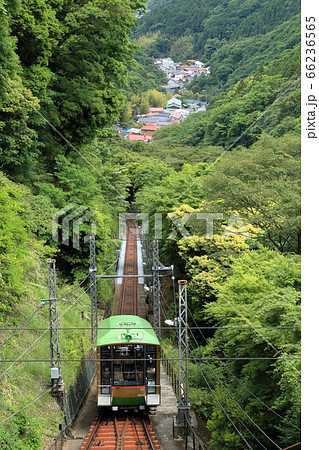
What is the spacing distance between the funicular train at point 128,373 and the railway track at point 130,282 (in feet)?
62.1

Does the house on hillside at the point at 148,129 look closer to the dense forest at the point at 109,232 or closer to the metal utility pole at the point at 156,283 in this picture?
the dense forest at the point at 109,232

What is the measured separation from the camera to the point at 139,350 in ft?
49.7

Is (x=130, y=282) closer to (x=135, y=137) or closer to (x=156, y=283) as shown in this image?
(x=156, y=283)

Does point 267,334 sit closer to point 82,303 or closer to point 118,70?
point 82,303

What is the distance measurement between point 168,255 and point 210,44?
17472cm

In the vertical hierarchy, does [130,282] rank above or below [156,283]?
below

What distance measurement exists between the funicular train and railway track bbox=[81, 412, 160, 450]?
1.66 ft

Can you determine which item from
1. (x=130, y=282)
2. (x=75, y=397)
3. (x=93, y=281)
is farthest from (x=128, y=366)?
(x=130, y=282)

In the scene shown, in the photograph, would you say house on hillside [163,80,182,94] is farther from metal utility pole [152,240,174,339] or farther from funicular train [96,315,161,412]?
funicular train [96,315,161,412]

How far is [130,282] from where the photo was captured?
43.6 metres

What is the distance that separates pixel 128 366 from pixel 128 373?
216 millimetres
